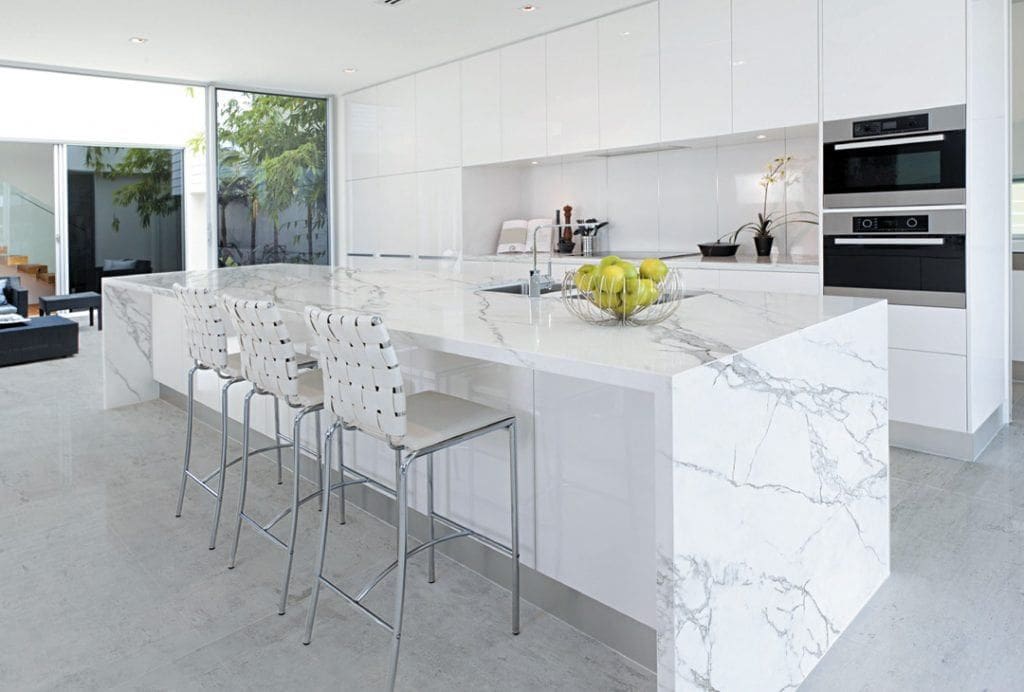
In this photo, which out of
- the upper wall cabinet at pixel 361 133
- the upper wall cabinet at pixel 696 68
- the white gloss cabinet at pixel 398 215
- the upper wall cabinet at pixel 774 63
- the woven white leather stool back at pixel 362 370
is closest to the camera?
the woven white leather stool back at pixel 362 370

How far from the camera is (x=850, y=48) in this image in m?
3.73

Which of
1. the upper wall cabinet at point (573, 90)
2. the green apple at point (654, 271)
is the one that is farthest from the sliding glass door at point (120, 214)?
the green apple at point (654, 271)

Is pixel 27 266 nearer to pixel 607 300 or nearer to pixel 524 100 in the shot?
pixel 524 100

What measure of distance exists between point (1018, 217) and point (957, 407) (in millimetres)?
2497

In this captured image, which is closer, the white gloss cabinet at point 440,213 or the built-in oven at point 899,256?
the built-in oven at point 899,256

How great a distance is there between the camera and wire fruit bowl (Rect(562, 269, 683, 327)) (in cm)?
200

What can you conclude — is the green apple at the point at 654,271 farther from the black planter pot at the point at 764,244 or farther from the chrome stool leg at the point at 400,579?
the black planter pot at the point at 764,244

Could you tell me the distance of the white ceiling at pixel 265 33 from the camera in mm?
4609

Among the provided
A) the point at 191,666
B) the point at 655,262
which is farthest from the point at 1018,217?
the point at 191,666

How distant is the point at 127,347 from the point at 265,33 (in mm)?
2292

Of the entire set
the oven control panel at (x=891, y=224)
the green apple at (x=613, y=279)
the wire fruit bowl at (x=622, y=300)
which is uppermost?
the oven control panel at (x=891, y=224)

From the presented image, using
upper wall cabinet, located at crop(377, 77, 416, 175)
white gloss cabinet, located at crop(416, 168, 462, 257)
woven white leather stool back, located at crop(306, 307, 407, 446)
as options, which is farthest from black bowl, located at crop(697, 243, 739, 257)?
woven white leather stool back, located at crop(306, 307, 407, 446)

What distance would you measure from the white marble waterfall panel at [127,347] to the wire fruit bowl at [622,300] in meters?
3.78

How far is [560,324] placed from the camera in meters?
2.12
